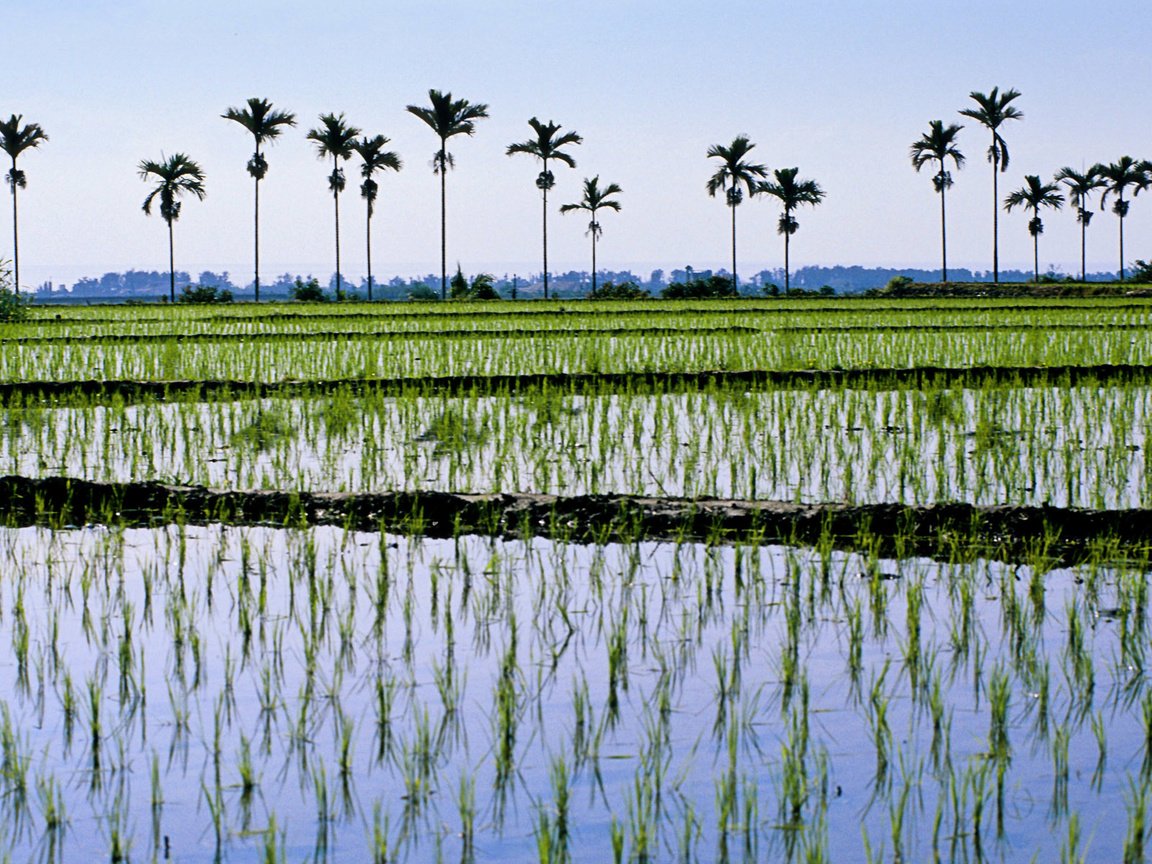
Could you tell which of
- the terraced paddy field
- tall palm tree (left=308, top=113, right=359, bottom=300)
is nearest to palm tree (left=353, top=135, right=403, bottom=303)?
tall palm tree (left=308, top=113, right=359, bottom=300)

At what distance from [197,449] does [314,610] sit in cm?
391

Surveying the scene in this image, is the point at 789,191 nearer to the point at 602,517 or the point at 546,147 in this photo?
the point at 546,147

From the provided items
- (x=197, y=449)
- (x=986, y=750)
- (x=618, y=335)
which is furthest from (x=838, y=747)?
(x=618, y=335)

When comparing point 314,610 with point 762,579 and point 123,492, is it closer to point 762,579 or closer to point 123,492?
point 762,579

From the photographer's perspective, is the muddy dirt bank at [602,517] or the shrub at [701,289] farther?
the shrub at [701,289]

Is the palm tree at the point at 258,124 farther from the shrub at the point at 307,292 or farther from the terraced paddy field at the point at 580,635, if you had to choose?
the terraced paddy field at the point at 580,635

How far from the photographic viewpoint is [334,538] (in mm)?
5480

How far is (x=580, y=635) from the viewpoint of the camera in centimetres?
406

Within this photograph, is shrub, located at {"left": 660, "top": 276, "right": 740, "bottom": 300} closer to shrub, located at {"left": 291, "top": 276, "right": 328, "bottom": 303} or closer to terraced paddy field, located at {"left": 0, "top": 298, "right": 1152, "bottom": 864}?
shrub, located at {"left": 291, "top": 276, "right": 328, "bottom": 303}

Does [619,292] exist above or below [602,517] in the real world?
above

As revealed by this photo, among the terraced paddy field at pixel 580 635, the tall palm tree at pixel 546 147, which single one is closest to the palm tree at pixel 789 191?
the tall palm tree at pixel 546 147

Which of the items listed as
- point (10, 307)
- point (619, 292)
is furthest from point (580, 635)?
point (619, 292)

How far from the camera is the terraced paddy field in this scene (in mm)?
2727

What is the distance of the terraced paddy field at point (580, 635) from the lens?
2.73m
